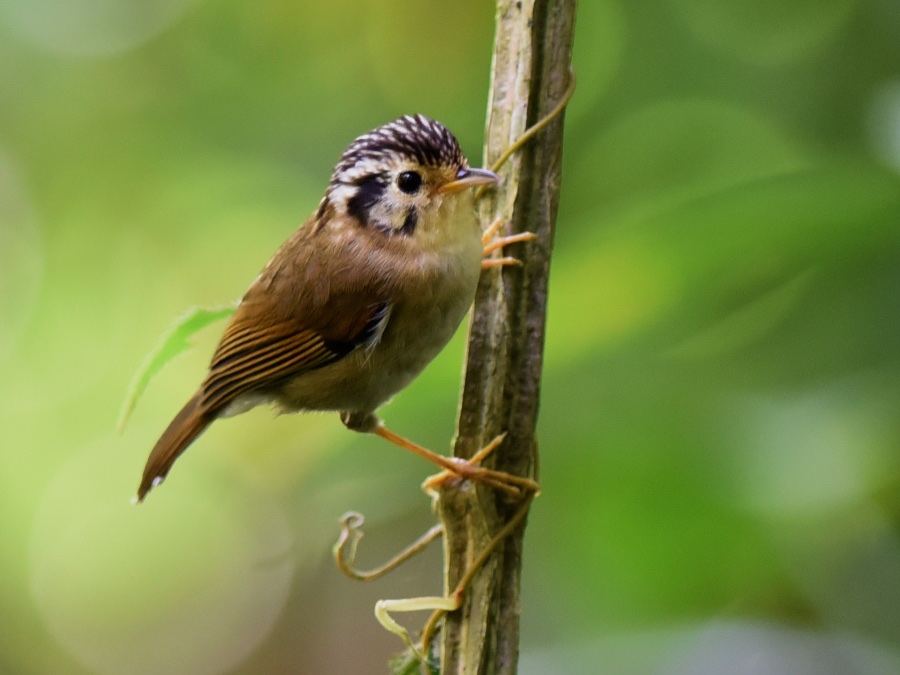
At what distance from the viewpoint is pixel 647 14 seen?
90.5 inches

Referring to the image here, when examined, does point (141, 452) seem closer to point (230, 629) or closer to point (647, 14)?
point (230, 629)

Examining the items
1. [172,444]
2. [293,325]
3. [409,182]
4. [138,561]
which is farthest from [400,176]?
[138,561]

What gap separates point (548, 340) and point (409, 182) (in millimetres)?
551

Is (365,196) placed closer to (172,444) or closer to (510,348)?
(172,444)

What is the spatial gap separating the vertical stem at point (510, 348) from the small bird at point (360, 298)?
1.28 feet

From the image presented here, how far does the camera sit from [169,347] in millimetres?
1401

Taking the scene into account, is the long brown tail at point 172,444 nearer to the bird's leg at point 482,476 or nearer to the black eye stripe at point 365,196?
the black eye stripe at point 365,196

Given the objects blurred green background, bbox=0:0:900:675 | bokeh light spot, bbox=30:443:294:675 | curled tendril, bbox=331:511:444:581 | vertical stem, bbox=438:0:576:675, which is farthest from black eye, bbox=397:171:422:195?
bokeh light spot, bbox=30:443:294:675

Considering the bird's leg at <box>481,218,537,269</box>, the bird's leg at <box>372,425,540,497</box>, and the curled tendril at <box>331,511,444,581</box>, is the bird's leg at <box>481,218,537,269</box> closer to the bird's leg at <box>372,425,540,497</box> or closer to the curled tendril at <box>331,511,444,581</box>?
the bird's leg at <box>372,425,540,497</box>

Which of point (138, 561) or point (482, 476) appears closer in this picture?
point (482, 476)

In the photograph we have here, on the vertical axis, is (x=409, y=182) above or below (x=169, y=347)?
above

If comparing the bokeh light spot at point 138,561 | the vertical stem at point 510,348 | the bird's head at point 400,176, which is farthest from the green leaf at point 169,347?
the bokeh light spot at point 138,561

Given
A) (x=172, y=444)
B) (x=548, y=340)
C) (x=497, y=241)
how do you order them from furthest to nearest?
(x=172, y=444) → (x=548, y=340) → (x=497, y=241)

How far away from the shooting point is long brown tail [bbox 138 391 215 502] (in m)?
1.96
